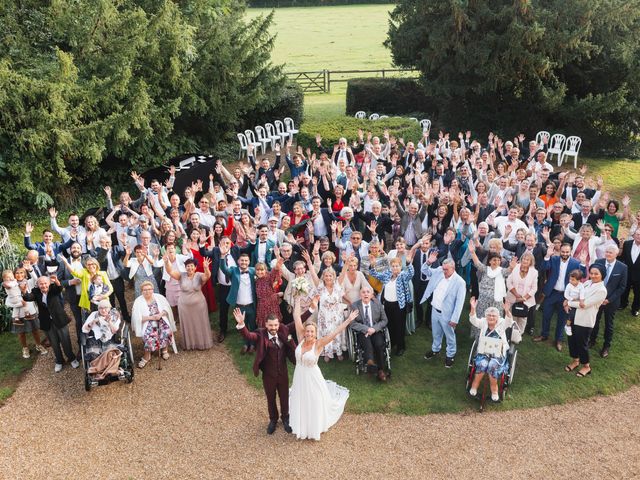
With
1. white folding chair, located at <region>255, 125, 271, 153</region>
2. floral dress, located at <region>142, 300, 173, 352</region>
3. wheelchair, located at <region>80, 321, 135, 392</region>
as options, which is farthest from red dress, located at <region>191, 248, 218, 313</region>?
white folding chair, located at <region>255, 125, 271, 153</region>

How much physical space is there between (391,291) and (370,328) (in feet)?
2.49

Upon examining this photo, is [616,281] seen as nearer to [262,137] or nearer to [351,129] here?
[351,129]

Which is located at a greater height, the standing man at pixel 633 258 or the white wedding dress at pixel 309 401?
the standing man at pixel 633 258

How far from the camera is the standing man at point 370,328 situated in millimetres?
8609

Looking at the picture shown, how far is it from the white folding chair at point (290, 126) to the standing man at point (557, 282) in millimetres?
14700

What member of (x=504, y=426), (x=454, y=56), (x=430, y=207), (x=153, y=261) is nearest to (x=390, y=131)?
(x=454, y=56)

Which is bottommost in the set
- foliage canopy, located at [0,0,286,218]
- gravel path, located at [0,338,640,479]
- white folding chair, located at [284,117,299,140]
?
gravel path, located at [0,338,640,479]

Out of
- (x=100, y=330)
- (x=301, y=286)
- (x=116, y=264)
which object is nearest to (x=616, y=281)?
(x=301, y=286)

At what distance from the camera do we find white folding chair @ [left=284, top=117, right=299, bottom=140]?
22.8 meters

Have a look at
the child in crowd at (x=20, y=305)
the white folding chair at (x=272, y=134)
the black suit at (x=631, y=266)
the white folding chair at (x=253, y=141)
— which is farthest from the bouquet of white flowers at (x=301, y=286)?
the white folding chair at (x=272, y=134)

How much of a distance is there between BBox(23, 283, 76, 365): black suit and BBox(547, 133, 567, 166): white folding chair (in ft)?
54.4

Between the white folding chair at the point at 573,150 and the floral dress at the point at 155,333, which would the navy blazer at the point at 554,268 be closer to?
the floral dress at the point at 155,333

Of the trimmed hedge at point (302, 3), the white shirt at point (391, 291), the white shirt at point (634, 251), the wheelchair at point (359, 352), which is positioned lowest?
the wheelchair at point (359, 352)

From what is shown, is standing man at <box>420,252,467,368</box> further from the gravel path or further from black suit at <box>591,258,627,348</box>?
black suit at <box>591,258,627,348</box>
